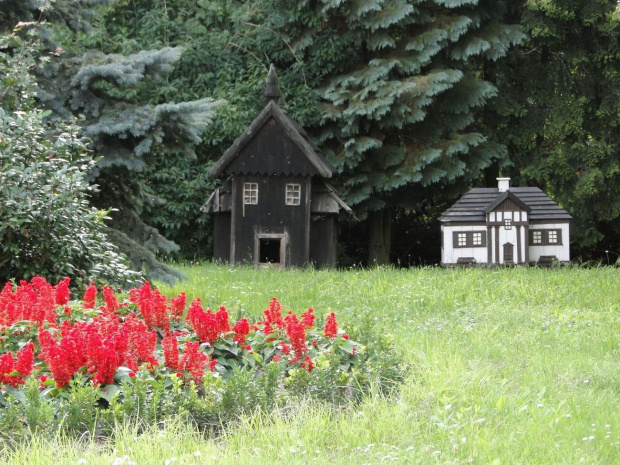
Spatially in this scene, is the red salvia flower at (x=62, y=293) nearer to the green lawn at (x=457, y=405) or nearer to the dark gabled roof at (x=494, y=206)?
the green lawn at (x=457, y=405)

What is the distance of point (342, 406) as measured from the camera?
6430 mm

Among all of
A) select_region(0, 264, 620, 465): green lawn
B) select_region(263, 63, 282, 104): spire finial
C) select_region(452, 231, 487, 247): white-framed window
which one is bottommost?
select_region(0, 264, 620, 465): green lawn

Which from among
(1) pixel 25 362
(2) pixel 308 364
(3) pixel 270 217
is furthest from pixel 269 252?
(1) pixel 25 362

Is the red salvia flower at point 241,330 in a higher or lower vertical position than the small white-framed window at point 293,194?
lower

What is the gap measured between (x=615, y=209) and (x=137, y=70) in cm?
1184

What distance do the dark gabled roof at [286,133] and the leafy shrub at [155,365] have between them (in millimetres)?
10300

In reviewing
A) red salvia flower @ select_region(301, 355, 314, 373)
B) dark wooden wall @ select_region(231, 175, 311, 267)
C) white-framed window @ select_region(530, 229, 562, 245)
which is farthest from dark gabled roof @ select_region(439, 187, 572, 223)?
red salvia flower @ select_region(301, 355, 314, 373)

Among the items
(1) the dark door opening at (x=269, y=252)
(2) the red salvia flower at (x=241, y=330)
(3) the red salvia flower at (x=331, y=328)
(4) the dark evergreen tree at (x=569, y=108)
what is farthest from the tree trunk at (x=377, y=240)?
(2) the red salvia flower at (x=241, y=330)

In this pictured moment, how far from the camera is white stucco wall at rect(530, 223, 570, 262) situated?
16469 mm

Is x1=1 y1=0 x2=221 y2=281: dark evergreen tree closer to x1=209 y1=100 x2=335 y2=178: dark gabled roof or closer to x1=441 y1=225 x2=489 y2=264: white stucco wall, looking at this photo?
x1=209 y1=100 x2=335 y2=178: dark gabled roof

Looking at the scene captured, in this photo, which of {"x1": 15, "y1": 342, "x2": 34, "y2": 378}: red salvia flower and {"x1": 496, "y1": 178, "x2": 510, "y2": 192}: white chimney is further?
{"x1": 496, "y1": 178, "x2": 510, "y2": 192}: white chimney

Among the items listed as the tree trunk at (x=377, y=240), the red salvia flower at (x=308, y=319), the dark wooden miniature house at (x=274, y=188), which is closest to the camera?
the red salvia flower at (x=308, y=319)

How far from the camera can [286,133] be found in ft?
58.5

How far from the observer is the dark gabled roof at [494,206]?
635 inches
